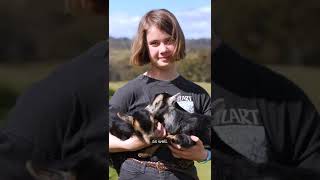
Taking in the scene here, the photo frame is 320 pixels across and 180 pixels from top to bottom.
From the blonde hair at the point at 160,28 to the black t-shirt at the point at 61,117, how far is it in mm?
188

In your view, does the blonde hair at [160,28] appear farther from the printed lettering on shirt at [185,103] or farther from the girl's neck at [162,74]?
the printed lettering on shirt at [185,103]

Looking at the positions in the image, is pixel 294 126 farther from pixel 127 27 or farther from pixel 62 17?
pixel 62 17

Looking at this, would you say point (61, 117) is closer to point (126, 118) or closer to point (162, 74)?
point (126, 118)

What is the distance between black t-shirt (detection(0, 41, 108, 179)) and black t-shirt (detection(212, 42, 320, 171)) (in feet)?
2.23

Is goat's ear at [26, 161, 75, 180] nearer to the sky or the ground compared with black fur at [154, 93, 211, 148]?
nearer to the ground

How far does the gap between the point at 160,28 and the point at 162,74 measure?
0.89ft

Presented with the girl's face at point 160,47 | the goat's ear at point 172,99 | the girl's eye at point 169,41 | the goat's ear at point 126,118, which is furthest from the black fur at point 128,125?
the girl's eye at point 169,41

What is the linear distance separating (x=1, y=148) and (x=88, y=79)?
2.23 feet

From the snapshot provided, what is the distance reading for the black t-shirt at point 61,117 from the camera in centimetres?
397

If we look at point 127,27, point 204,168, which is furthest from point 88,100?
point 204,168

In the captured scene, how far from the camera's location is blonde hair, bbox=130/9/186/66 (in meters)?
3.88

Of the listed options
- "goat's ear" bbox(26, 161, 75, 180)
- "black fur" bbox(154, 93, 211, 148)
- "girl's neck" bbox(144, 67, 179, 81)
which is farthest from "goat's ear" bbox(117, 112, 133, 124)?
"goat's ear" bbox(26, 161, 75, 180)

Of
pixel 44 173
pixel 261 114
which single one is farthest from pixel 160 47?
pixel 44 173

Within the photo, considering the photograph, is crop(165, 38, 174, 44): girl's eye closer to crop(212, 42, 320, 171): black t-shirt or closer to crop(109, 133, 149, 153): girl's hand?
crop(212, 42, 320, 171): black t-shirt
